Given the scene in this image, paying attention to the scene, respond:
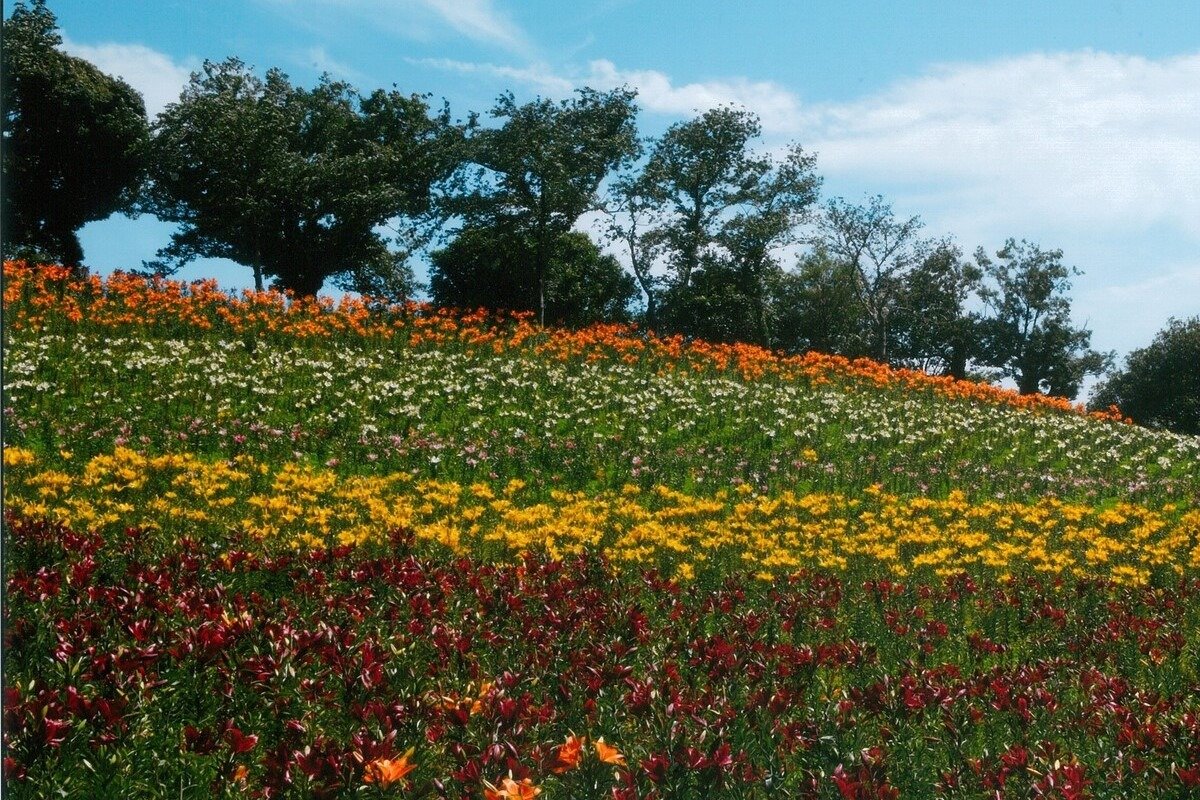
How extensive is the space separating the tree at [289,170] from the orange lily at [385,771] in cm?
829

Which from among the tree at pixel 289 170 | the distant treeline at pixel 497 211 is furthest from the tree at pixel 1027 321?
the tree at pixel 289 170

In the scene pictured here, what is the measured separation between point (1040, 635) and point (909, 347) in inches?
843

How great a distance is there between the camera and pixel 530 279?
20438 millimetres

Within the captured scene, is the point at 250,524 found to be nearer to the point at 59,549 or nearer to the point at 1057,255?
the point at 59,549

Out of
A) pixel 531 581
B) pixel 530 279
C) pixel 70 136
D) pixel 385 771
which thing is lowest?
pixel 531 581

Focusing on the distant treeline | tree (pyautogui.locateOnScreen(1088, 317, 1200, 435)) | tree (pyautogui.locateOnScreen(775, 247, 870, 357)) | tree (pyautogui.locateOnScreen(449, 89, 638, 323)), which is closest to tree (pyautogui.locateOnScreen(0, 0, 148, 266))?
the distant treeline

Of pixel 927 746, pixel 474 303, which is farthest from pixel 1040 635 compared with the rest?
pixel 474 303

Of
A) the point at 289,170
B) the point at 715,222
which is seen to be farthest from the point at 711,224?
the point at 289,170

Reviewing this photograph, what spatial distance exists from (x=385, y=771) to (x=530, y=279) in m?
18.6

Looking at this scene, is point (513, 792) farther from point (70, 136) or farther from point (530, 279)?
point (530, 279)

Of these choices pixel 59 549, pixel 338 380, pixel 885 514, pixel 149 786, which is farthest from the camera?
pixel 338 380

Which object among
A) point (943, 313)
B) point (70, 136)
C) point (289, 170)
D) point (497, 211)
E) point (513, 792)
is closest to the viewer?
point (513, 792)

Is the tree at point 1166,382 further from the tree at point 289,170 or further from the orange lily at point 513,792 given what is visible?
the orange lily at point 513,792

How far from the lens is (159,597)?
13.0 feet
